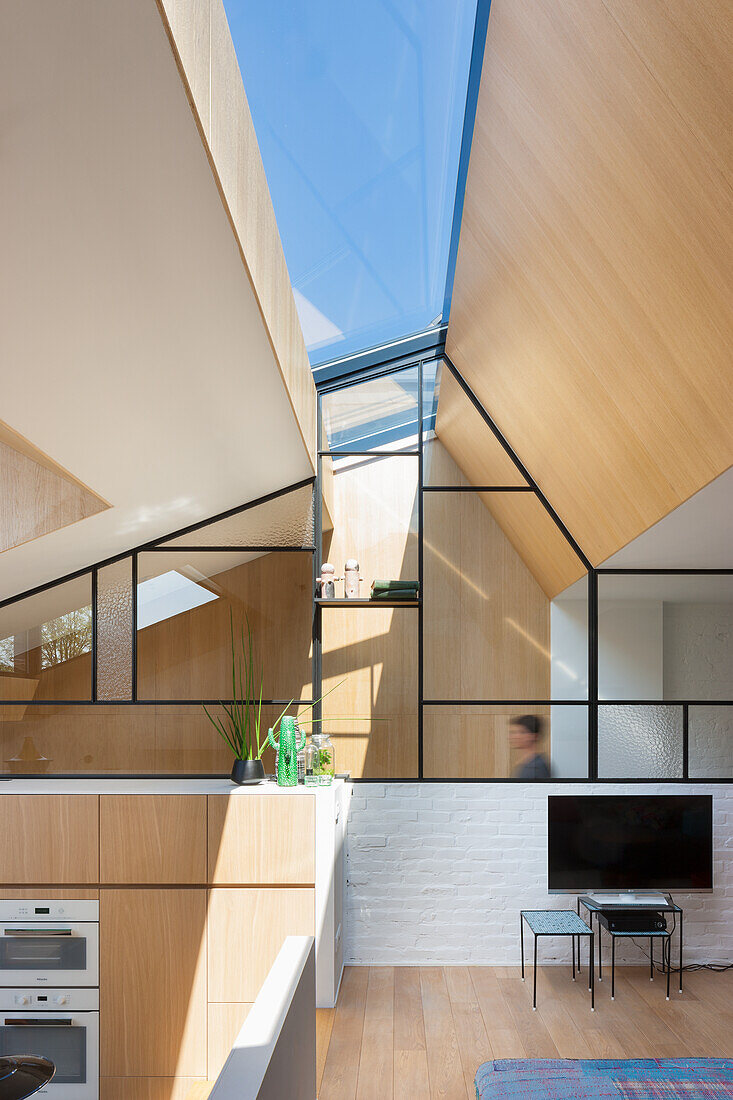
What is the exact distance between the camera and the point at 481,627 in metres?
4.76

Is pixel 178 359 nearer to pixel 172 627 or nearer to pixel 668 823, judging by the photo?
pixel 172 627

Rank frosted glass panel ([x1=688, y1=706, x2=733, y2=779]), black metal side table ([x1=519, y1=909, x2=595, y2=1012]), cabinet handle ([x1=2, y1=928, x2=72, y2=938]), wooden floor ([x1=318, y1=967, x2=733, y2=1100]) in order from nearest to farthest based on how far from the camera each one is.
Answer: wooden floor ([x1=318, y1=967, x2=733, y2=1100]) < cabinet handle ([x1=2, y1=928, x2=72, y2=938]) < black metal side table ([x1=519, y1=909, x2=595, y2=1012]) < frosted glass panel ([x1=688, y1=706, x2=733, y2=779])

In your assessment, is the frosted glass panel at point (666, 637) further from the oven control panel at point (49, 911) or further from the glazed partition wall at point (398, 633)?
the oven control panel at point (49, 911)

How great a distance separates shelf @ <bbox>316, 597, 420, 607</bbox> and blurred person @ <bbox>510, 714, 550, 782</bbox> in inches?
34.1

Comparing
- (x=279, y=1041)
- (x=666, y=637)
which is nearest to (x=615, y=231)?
(x=279, y=1041)

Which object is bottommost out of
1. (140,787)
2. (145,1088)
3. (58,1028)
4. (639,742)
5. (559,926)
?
(145,1088)

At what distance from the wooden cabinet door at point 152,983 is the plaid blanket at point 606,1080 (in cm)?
155

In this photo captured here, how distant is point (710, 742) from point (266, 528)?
265cm

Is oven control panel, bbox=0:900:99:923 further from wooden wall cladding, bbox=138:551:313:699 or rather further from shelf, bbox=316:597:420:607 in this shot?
shelf, bbox=316:597:420:607

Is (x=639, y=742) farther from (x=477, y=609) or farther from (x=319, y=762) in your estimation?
(x=319, y=762)

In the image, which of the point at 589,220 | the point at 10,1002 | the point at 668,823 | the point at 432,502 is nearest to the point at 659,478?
the point at 589,220

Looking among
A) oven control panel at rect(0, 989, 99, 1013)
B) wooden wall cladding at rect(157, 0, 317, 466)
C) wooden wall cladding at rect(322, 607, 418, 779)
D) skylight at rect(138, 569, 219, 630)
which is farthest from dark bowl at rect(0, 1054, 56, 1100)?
wooden wall cladding at rect(157, 0, 317, 466)

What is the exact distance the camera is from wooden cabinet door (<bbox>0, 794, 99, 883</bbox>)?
367 centimetres

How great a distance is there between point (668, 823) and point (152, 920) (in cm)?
265
